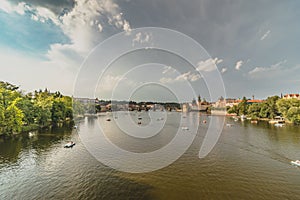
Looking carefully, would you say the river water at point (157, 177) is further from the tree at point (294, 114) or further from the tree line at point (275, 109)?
the tree line at point (275, 109)

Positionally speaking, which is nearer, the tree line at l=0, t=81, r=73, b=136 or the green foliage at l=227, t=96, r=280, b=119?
the tree line at l=0, t=81, r=73, b=136

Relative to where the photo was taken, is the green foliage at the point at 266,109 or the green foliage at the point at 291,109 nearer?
the green foliage at the point at 291,109

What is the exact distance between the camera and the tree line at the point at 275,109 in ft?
170

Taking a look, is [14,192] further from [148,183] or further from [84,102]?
[84,102]

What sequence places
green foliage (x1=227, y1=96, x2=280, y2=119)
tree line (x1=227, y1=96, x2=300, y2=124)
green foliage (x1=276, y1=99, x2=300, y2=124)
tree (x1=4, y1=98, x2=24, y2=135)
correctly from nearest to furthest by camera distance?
tree (x1=4, y1=98, x2=24, y2=135) → green foliage (x1=276, y1=99, x2=300, y2=124) → tree line (x1=227, y1=96, x2=300, y2=124) → green foliage (x1=227, y1=96, x2=280, y2=119)

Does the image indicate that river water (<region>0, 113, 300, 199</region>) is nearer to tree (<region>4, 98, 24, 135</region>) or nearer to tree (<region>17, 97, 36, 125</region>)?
tree (<region>4, 98, 24, 135</region>)

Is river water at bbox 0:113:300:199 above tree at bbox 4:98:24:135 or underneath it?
underneath

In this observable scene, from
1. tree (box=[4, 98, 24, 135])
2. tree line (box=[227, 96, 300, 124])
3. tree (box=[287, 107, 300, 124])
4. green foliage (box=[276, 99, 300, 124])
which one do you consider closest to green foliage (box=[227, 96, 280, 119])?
tree line (box=[227, 96, 300, 124])

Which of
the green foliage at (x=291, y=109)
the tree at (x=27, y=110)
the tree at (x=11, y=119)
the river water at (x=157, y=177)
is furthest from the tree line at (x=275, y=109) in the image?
the tree at (x=27, y=110)

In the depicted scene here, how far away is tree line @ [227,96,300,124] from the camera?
5169 cm

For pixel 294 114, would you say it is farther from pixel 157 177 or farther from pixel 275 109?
pixel 157 177

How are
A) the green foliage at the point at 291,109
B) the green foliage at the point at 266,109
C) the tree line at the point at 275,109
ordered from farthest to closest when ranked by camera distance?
the green foliage at the point at 266,109 < the tree line at the point at 275,109 < the green foliage at the point at 291,109

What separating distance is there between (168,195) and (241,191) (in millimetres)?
6862

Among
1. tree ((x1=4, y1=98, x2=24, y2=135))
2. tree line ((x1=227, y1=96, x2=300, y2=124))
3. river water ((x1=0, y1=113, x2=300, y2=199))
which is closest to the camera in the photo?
river water ((x1=0, y1=113, x2=300, y2=199))
